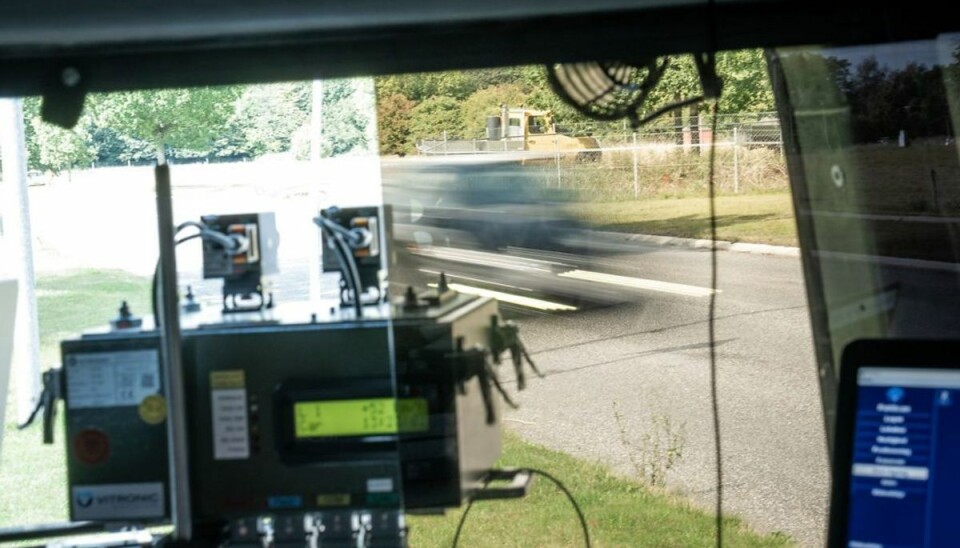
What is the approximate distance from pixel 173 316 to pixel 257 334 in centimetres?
10

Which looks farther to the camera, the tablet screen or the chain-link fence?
the chain-link fence

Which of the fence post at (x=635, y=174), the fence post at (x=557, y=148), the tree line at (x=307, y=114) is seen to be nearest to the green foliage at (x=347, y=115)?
the tree line at (x=307, y=114)

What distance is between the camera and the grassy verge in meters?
1.46

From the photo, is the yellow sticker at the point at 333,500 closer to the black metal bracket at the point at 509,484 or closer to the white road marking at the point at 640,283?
the black metal bracket at the point at 509,484

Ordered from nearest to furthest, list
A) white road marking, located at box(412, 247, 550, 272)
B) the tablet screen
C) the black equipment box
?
the tablet screen, the black equipment box, white road marking, located at box(412, 247, 550, 272)

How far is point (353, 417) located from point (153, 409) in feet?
0.79

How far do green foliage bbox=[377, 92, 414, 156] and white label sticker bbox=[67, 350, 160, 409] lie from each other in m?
0.38

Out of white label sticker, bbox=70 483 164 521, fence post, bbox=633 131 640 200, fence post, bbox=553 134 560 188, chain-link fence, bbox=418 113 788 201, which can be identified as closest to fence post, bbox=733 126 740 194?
chain-link fence, bbox=418 113 788 201

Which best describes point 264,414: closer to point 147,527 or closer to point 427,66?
point 147,527

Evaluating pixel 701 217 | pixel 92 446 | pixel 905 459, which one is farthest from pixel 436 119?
pixel 905 459

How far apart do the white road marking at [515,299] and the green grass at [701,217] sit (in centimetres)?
11

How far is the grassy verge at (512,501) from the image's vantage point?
1.46 metres

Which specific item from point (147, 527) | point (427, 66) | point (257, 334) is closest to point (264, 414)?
point (257, 334)

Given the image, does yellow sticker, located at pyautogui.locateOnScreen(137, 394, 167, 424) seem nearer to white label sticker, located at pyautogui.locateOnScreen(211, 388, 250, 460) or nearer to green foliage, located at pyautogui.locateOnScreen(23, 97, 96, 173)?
white label sticker, located at pyautogui.locateOnScreen(211, 388, 250, 460)
